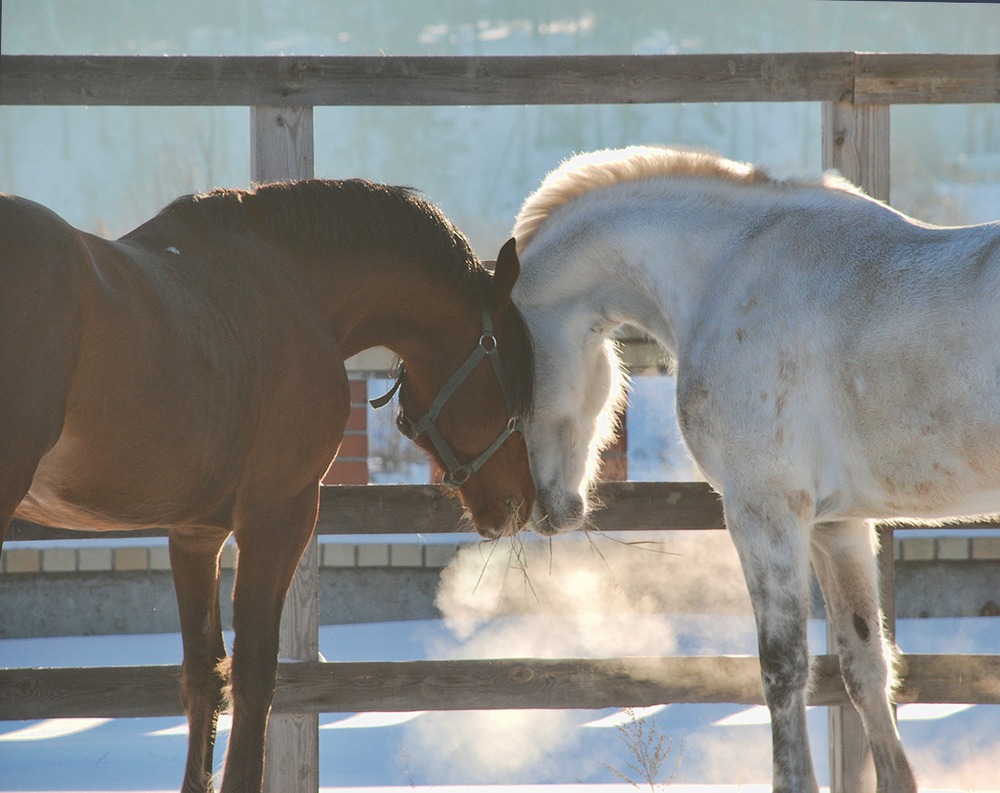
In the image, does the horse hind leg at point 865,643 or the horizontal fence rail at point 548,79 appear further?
the horizontal fence rail at point 548,79

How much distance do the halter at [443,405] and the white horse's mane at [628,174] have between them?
0.42 metres

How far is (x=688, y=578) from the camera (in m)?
7.35

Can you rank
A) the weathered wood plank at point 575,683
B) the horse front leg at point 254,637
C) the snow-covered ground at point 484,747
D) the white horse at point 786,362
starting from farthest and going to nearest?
the snow-covered ground at point 484,747, the weathered wood plank at point 575,683, the white horse at point 786,362, the horse front leg at point 254,637

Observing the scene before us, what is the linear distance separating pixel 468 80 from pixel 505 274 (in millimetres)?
794

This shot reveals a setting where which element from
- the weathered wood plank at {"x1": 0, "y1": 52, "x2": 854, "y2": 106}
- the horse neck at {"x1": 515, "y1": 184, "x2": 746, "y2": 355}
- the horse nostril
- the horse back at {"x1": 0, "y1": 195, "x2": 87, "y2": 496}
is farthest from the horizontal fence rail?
the horse back at {"x1": 0, "y1": 195, "x2": 87, "y2": 496}

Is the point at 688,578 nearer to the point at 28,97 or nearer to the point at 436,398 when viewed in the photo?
the point at 436,398

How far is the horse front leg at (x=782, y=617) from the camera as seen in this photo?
2.57 m

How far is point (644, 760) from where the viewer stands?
348 centimetres

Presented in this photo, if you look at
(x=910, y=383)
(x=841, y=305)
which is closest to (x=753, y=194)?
(x=841, y=305)

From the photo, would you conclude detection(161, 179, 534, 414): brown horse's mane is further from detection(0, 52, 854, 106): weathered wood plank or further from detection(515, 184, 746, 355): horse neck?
detection(0, 52, 854, 106): weathered wood plank

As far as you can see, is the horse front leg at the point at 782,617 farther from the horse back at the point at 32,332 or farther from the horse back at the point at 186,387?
the horse back at the point at 32,332

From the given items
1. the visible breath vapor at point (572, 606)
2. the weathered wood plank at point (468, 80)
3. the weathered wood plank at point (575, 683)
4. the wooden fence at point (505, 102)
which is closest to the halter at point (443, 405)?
the wooden fence at point (505, 102)

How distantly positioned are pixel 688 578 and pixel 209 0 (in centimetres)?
609

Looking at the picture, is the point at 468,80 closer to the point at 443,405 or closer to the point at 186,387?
the point at 443,405
